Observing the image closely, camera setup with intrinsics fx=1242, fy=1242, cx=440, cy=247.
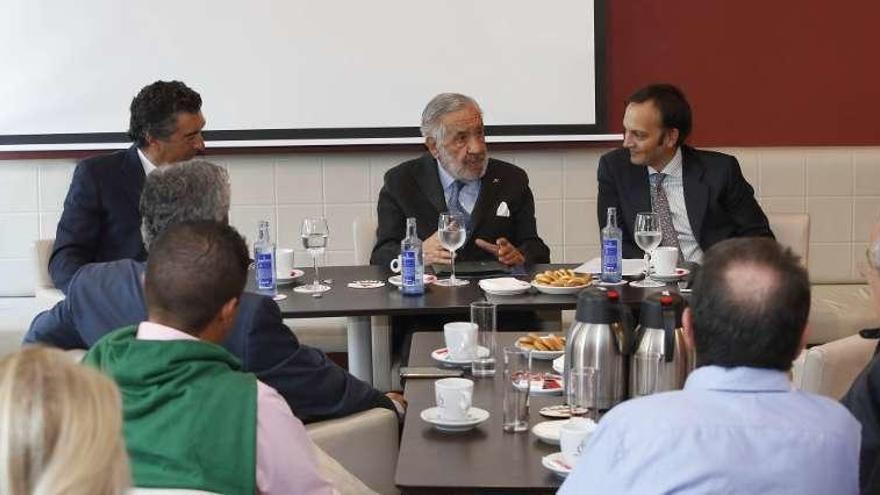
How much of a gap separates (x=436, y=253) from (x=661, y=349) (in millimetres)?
1688

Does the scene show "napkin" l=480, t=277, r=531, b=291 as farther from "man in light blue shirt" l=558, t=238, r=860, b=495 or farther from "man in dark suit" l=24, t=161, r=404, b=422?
"man in light blue shirt" l=558, t=238, r=860, b=495

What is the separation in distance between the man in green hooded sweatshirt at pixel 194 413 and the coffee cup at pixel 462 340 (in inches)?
32.4

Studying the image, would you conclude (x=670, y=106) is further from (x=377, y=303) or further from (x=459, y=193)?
(x=377, y=303)

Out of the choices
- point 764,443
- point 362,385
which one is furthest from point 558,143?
point 764,443

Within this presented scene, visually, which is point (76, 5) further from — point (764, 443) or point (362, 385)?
point (764, 443)

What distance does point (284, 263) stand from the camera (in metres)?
4.06

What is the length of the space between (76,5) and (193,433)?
3.81 meters

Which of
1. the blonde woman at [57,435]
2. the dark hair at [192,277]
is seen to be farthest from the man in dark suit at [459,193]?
the blonde woman at [57,435]

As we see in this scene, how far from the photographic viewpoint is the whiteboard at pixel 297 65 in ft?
17.6

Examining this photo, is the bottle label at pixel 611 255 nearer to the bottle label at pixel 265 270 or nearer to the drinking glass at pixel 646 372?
the bottle label at pixel 265 270

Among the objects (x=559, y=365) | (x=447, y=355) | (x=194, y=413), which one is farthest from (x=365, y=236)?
(x=194, y=413)

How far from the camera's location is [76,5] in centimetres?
535

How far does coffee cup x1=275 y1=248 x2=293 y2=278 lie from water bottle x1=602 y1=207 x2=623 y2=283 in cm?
102

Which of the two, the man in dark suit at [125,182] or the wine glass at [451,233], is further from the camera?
the man in dark suit at [125,182]
